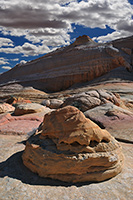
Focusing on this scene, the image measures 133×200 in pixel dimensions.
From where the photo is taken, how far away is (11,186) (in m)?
2.79

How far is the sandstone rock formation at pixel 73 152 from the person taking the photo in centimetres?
303

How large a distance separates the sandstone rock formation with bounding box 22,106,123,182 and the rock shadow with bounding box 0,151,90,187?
84 mm

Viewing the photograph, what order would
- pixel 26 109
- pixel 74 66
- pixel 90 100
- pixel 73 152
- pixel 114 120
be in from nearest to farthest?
pixel 73 152
pixel 114 120
pixel 26 109
pixel 90 100
pixel 74 66

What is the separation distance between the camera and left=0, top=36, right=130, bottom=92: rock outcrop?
28469 millimetres

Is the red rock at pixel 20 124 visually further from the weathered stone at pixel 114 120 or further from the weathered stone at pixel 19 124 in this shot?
the weathered stone at pixel 114 120

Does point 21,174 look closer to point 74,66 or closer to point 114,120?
point 114,120

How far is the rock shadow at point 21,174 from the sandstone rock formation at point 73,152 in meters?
0.08

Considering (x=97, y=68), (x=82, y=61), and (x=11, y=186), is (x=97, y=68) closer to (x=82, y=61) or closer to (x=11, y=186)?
(x=82, y=61)

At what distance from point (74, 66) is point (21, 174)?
2813 centimetres

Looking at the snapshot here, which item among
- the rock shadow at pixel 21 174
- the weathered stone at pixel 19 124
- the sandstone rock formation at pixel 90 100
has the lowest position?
the weathered stone at pixel 19 124

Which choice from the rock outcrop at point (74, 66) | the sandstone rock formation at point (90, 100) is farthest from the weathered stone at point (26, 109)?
the rock outcrop at point (74, 66)

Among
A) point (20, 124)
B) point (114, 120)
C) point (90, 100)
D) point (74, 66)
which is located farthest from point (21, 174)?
point (74, 66)

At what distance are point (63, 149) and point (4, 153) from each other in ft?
6.35

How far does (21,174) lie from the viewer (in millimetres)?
3201
